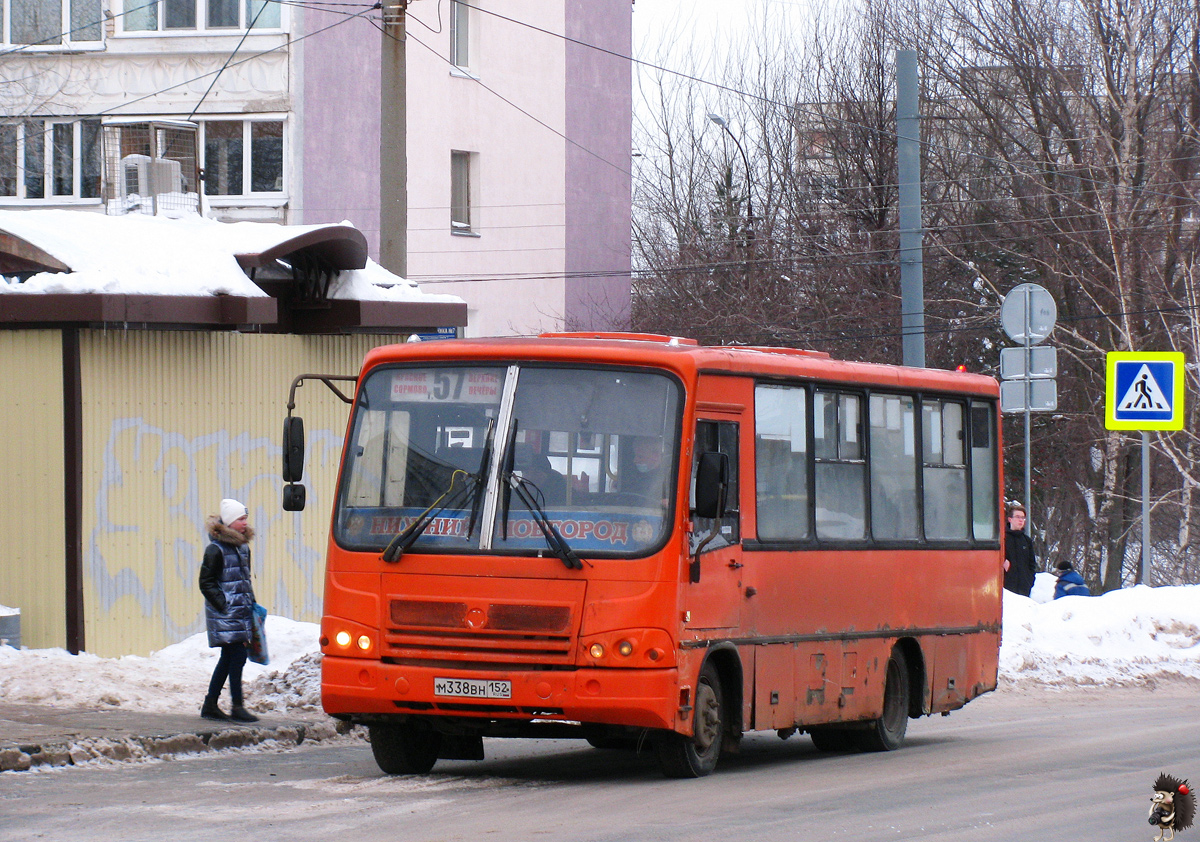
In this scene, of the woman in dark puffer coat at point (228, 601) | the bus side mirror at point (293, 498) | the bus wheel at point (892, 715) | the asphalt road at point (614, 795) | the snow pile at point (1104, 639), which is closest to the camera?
the asphalt road at point (614, 795)

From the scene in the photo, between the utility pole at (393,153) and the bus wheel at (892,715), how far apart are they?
6.09 m

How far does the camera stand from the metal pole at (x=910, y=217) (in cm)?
1888

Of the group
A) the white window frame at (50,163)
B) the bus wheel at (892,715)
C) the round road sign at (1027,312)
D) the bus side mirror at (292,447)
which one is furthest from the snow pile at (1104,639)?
the white window frame at (50,163)

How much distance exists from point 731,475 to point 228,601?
379cm

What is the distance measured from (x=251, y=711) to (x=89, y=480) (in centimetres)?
274

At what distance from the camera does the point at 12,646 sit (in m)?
14.6

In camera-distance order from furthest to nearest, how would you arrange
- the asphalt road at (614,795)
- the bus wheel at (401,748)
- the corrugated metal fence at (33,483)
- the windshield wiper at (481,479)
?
1. the corrugated metal fence at (33,483)
2. the bus wheel at (401,748)
3. the windshield wiper at (481,479)
4. the asphalt road at (614,795)

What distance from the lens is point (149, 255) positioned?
15.8m

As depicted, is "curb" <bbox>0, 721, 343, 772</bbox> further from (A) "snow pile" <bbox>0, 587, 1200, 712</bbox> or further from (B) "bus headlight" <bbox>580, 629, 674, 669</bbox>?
(B) "bus headlight" <bbox>580, 629, 674, 669</bbox>

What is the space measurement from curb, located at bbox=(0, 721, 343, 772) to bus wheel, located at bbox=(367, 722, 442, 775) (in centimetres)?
155

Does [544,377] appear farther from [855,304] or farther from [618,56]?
[618,56]

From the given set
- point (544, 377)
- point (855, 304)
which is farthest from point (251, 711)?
point (855, 304)

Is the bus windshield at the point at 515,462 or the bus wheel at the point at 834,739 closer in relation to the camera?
the bus windshield at the point at 515,462

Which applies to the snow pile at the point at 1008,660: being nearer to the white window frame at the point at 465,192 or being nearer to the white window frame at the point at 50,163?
the white window frame at the point at 465,192
